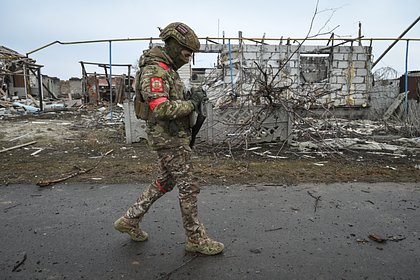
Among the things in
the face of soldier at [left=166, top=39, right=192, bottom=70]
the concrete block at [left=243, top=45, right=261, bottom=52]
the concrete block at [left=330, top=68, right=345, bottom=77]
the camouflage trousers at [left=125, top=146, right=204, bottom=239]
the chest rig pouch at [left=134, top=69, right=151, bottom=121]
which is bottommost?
the camouflage trousers at [left=125, top=146, right=204, bottom=239]

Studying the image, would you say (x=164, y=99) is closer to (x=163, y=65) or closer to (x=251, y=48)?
(x=163, y=65)

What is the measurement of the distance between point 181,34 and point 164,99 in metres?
0.52

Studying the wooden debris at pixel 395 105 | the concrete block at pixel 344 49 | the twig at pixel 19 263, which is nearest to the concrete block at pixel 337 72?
the concrete block at pixel 344 49

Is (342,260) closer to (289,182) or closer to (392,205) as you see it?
(392,205)

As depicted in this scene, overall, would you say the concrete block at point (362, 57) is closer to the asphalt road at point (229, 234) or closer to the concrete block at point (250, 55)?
the concrete block at point (250, 55)

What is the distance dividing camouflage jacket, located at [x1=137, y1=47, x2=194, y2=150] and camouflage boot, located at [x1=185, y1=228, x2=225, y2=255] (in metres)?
0.74

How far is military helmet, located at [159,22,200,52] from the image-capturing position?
7.32ft

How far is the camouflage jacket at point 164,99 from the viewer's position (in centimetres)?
213

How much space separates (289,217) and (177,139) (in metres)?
1.51

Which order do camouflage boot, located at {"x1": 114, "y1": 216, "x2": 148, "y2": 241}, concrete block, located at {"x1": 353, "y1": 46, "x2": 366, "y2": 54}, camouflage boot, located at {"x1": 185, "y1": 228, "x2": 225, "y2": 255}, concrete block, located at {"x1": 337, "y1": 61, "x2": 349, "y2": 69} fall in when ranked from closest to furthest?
camouflage boot, located at {"x1": 185, "y1": 228, "x2": 225, "y2": 255} < camouflage boot, located at {"x1": 114, "y1": 216, "x2": 148, "y2": 241} < concrete block, located at {"x1": 353, "y1": 46, "x2": 366, "y2": 54} < concrete block, located at {"x1": 337, "y1": 61, "x2": 349, "y2": 69}

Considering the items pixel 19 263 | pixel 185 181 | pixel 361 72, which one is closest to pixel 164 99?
pixel 185 181

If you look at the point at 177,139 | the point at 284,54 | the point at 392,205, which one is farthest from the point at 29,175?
the point at 284,54

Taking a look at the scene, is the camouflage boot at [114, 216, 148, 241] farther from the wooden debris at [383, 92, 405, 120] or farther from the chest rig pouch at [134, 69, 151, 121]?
the wooden debris at [383, 92, 405, 120]

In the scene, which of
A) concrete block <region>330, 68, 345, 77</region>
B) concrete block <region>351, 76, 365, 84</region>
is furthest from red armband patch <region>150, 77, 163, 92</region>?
concrete block <region>351, 76, 365, 84</region>
